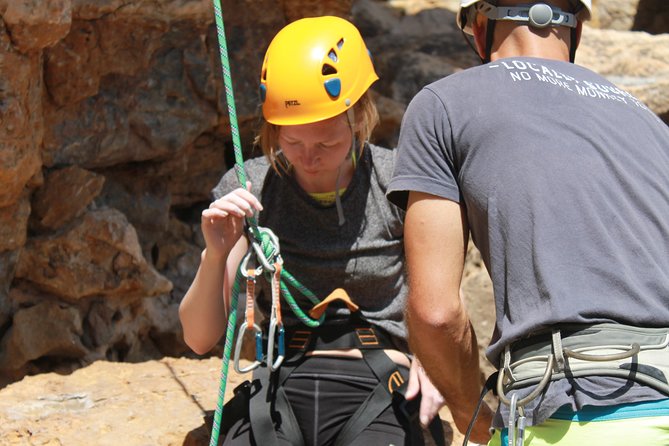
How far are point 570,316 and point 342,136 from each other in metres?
1.23

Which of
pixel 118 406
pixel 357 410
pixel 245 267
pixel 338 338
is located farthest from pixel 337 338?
pixel 118 406

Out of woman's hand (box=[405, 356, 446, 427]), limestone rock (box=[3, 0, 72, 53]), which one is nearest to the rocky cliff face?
limestone rock (box=[3, 0, 72, 53])

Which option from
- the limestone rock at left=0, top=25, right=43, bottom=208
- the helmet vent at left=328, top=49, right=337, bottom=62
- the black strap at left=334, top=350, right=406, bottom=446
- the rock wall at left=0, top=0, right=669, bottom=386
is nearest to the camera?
the black strap at left=334, top=350, right=406, bottom=446

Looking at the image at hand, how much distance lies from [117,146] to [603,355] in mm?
3564

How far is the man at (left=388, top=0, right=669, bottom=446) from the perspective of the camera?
1.86 m

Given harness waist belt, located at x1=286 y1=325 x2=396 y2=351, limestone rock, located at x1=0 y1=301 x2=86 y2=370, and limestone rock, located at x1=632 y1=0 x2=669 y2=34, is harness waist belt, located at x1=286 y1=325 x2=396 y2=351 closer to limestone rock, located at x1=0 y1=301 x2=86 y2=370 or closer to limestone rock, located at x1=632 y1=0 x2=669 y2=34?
limestone rock, located at x1=0 y1=301 x2=86 y2=370

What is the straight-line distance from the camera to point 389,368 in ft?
9.66

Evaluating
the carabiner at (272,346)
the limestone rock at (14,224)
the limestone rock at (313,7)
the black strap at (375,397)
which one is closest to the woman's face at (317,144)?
the carabiner at (272,346)

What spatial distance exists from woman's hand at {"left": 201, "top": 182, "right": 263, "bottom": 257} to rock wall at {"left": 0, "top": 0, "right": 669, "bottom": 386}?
1638 millimetres

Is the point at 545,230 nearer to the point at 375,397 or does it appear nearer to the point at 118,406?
the point at 375,397

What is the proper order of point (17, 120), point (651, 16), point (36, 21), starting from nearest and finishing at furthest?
point (36, 21) < point (17, 120) < point (651, 16)

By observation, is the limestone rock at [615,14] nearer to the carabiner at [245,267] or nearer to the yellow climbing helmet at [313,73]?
the yellow climbing helmet at [313,73]

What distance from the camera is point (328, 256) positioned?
2.99 metres

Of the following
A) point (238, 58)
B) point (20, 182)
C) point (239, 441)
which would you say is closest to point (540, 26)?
point (239, 441)
